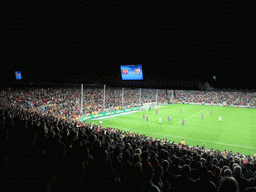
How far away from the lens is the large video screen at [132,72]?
10712 millimetres

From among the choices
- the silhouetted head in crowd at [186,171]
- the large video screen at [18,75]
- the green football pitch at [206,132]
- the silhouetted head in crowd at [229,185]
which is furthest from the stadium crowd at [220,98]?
the silhouetted head in crowd at [229,185]

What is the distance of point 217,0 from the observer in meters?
5.67

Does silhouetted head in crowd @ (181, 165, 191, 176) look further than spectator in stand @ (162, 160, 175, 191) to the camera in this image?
No

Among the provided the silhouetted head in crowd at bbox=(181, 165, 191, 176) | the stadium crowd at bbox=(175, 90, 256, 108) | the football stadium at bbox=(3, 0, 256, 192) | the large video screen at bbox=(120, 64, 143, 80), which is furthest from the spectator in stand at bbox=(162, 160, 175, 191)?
the stadium crowd at bbox=(175, 90, 256, 108)

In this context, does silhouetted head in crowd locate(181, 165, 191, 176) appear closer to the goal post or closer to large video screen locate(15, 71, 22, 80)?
large video screen locate(15, 71, 22, 80)

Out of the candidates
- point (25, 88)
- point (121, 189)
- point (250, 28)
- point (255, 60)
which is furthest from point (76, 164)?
point (25, 88)

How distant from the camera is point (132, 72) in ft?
35.9

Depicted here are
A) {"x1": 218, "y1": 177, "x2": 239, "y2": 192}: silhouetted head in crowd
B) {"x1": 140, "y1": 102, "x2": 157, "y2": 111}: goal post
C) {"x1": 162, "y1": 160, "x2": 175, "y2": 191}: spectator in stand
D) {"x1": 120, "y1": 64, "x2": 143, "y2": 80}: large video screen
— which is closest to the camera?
{"x1": 218, "y1": 177, "x2": 239, "y2": 192}: silhouetted head in crowd

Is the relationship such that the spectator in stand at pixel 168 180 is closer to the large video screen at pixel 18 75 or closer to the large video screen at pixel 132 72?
the large video screen at pixel 132 72

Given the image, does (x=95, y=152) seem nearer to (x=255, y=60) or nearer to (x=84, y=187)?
(x=84, y=187)

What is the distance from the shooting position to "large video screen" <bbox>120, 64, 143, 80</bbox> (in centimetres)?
1071

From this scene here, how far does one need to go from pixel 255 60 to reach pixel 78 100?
34.5 m

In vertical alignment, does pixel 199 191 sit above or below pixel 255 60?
below

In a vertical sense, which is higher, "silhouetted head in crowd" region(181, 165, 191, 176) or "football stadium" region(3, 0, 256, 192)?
"football stadium" region(3, 0, 256, 192)
